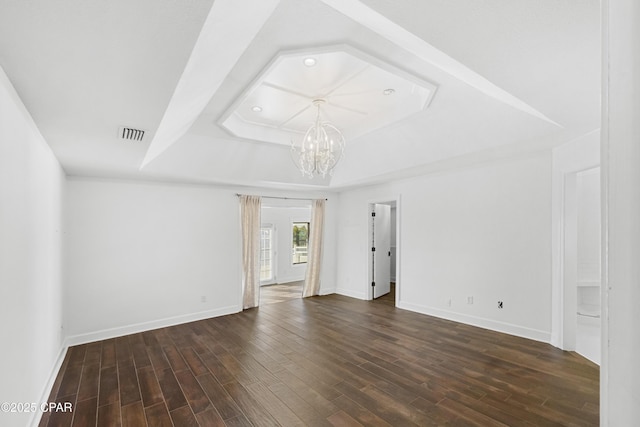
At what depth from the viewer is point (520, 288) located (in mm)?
4293

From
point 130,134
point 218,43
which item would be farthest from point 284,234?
point 218,43

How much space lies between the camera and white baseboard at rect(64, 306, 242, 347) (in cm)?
437

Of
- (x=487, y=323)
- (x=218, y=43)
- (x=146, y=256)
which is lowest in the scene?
(x=487, y=323)

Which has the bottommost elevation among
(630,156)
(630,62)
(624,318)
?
(624,318)

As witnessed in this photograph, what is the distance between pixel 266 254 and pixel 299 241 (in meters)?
1.12

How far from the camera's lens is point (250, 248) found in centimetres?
604

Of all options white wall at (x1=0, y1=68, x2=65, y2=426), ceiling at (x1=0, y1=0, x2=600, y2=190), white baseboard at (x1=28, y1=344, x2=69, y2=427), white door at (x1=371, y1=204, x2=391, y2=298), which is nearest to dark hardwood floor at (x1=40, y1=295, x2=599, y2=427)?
white baseboard at (x1=28, y1=344, x2=69, y2=427)

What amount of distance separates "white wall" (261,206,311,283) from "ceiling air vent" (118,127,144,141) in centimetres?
564

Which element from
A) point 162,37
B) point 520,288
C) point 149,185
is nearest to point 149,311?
point 149,185

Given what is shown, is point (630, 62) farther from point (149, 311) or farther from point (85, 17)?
point (149, 311)

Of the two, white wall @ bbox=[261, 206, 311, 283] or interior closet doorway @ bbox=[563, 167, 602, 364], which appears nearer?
interior closet doorway @ bbox=[563, 167, 602, 364]

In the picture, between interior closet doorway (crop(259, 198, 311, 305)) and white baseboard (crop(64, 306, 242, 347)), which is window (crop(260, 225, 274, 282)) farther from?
white baseboard (crop(64, 306, 242, 347))

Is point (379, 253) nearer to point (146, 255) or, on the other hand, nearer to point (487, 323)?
point (487, 323)

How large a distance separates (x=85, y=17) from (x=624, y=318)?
185cm
